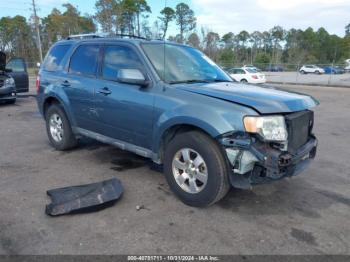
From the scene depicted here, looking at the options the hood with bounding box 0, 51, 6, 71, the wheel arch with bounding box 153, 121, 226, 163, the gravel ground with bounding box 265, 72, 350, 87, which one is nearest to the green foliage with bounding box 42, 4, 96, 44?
the gravel ground with bounding box 265, 72, 350, 87

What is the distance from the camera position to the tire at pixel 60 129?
560 centimetres

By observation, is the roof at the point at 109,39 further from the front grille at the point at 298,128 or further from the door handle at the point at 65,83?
the front grille at the point at 298,128

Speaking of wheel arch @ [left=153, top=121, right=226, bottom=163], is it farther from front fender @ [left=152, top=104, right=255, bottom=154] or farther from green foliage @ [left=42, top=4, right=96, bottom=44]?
green foliage @ [left=42, top=4, right=96, bottom=44]

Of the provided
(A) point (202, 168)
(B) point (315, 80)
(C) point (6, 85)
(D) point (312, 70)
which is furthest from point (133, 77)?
(D) point (312, 70)

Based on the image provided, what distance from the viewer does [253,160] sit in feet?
10.5

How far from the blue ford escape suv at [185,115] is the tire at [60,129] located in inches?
9.3

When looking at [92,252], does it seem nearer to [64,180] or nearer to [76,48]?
[64,180]

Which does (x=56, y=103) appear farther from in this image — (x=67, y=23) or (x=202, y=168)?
(x=67, y=23)

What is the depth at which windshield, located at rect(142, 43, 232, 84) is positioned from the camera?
13.6 feet

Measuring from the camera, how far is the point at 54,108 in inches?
227

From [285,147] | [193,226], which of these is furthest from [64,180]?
[285,147]

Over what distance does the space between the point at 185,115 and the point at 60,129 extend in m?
3.15

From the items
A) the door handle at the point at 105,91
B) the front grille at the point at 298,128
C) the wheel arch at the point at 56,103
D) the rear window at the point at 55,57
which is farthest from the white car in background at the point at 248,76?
the front grille at the point at 298,128

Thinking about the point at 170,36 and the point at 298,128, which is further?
the point at 170,36
